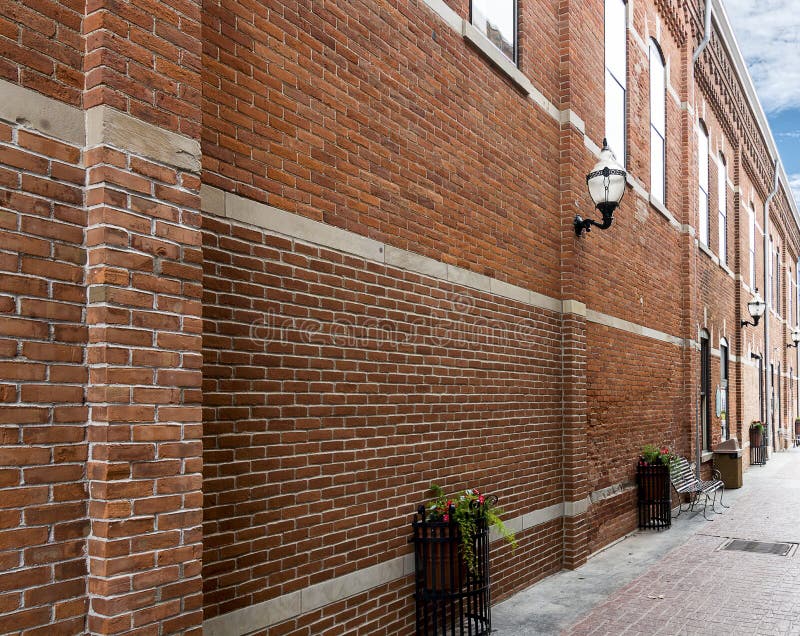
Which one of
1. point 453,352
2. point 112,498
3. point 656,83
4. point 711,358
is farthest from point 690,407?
point 112,498

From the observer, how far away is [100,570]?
311 cm

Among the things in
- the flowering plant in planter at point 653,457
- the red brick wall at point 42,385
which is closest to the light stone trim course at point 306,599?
the red brick wall at point 42,385

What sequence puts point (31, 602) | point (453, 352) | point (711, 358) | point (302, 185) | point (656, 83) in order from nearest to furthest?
point (31, 602) < point (302, 185) < point (453, 352) < point (656, 83) < point (711, 358)

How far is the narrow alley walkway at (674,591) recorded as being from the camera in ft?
21.5

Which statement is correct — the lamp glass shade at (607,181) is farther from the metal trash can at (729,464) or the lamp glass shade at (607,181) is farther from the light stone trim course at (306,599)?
the metal trash can at (729,464)

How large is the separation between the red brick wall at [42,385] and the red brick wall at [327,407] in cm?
103

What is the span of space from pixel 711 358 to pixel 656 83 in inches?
279

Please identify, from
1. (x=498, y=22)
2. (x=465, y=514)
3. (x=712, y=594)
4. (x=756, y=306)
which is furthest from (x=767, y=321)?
(x=465, y=514)

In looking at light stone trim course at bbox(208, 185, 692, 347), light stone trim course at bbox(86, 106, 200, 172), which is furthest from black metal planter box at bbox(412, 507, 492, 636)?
light stone trim course at bbox(86, 106, 200, 172)

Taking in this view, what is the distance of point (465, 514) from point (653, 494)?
6448mm

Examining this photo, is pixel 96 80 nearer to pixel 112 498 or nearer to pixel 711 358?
pixel 112 498

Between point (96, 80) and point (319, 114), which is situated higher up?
point (319, 114)

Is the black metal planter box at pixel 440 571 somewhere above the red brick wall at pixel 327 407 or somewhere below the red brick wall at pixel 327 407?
below

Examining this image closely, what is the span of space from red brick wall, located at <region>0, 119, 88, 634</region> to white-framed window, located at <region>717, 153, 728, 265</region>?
18311 millimetres
